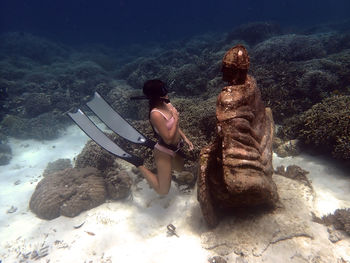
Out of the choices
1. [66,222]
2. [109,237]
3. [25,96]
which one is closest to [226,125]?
[109,237]

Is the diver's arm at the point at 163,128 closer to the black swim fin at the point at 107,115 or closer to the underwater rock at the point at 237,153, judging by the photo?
the underwater rock at the point at 237,153

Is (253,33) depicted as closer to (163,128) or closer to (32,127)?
(32,127)

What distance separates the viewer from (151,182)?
4449 millimetres

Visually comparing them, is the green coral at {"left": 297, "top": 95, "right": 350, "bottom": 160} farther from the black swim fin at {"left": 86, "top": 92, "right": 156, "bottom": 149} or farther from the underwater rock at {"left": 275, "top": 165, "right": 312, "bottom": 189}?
the black swim fin at {"left": 86, "top": 92, "right": 156, "bottom": 149}

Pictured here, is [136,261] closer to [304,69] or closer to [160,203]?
[160,203]

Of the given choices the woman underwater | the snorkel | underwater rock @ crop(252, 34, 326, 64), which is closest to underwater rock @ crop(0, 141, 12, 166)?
the woman underwater

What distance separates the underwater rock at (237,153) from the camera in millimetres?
2854

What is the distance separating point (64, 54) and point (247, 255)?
109 ft

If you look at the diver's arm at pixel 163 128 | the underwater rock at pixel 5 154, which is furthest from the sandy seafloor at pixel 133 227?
the underwater rock at pixel 5 154

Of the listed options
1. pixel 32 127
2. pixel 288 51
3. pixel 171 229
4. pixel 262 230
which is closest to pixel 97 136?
pixel 171 229

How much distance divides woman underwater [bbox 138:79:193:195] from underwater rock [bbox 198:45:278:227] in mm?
889

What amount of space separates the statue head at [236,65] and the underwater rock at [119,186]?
334 centimetres

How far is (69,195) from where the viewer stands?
5332 millimetres

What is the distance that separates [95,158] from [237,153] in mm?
4849
